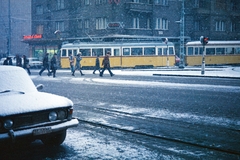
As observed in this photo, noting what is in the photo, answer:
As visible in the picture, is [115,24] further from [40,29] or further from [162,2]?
[40,29]

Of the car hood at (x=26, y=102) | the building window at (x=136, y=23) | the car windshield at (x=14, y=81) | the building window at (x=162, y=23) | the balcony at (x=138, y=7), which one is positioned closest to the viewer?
the car hood at (x=26, y=102)

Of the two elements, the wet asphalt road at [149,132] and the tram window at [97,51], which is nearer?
the wet asphalt road at [149,132]

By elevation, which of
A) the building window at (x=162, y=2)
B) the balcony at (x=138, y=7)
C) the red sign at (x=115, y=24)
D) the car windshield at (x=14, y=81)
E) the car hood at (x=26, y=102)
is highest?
the building window at (x=162, y=2)

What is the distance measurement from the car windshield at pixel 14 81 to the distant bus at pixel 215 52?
3422 centimetres

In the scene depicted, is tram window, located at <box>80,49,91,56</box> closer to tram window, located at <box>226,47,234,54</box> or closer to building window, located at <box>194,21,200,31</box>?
tram window, located at <box>226,47,234,54</box>

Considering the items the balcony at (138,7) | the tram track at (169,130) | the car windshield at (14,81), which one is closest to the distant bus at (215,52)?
the balcony at (138,7)

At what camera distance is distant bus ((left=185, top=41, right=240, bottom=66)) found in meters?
38.8

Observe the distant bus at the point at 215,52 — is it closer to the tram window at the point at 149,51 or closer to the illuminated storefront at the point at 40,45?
the tram window at the point at 149,51

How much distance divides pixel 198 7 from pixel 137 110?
39.9 m

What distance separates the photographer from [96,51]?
35562 mm

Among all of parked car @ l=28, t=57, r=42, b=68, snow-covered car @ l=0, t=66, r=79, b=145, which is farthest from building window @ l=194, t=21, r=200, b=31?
snow-covered car @ l=0, t=66, r=79, b=145

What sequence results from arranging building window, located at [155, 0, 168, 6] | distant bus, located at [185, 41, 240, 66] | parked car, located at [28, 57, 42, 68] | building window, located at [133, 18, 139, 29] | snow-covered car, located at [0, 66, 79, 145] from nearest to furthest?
snow-covered car, located at [0, 66, 79, 145] → distant bus, located at [185, 41, 240, 66] → parked car, located at [28, 57, 42, 68] → building window, located at [133, 18, 139, 29] → building window, located at [155, 0, 168, 6]

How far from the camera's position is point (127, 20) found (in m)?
40.7

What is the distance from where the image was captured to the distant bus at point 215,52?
38812 millimetres
